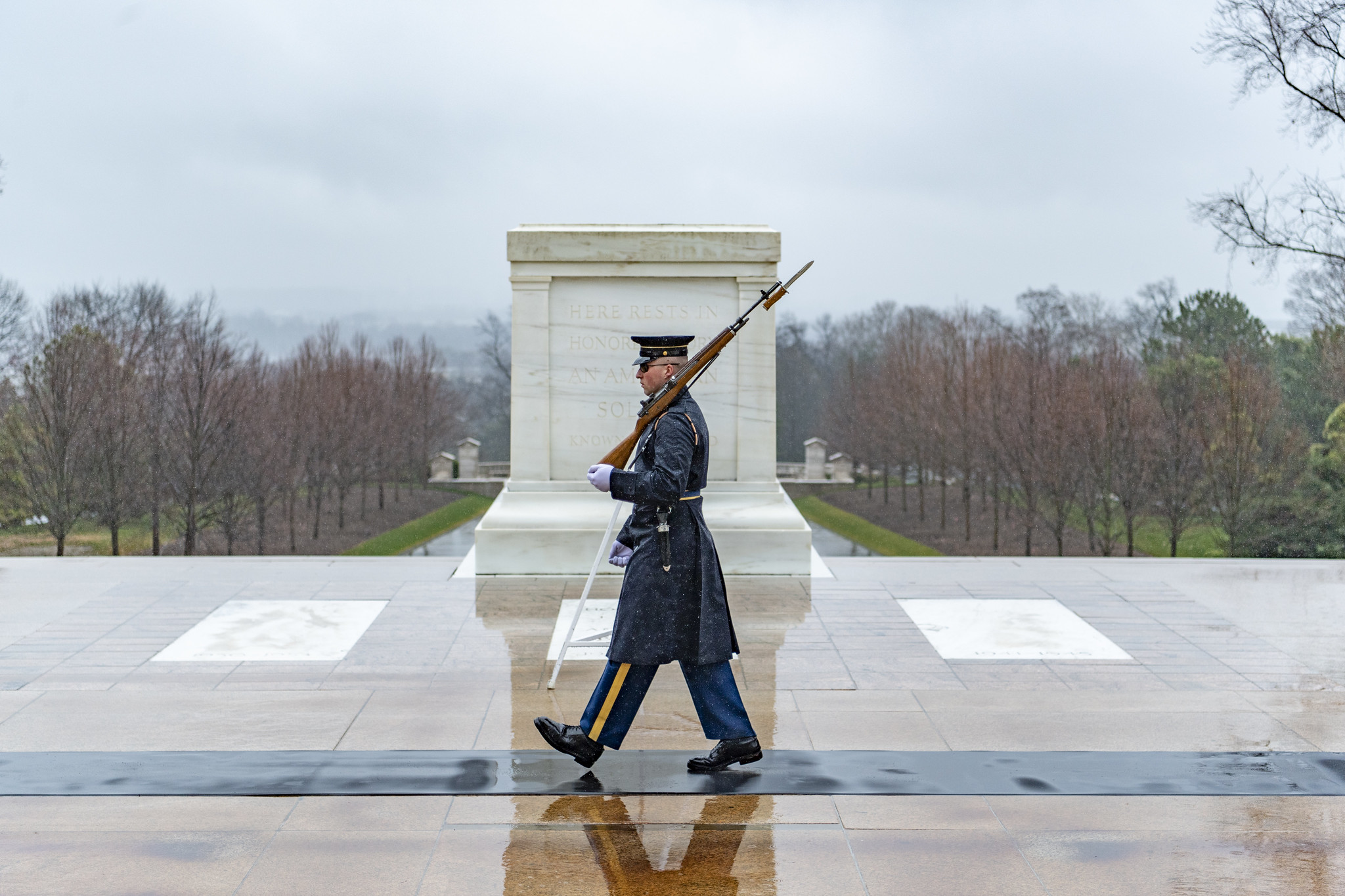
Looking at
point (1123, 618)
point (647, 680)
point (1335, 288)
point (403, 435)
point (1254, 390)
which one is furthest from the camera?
point (403, 435)

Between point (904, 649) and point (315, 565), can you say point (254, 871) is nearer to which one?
point (904, 649)

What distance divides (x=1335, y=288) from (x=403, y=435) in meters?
30.9

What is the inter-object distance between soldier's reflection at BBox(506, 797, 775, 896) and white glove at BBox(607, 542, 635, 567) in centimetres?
92

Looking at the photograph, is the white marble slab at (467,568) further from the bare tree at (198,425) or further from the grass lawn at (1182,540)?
the grass lawn at (1182,540)

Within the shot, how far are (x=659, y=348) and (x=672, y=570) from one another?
839 mm

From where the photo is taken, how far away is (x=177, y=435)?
31.4 metres

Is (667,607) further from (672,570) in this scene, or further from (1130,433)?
(1130,433)

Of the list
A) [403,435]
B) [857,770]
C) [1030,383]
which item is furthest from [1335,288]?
[857,770]

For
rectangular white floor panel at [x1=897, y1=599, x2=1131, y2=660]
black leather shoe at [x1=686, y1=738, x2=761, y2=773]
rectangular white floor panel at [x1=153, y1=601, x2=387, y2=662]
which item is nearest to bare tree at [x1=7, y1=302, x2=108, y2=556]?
rectangular white floor panel at [x1=153, y1=601, x2=387, y2=662]

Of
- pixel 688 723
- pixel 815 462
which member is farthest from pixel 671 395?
pixel 815 462

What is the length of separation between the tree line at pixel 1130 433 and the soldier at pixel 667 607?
82.0 feet

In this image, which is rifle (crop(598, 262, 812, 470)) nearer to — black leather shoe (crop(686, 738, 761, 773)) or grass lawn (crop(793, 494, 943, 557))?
black leather shoe (crop(686, 738, 761, 773))

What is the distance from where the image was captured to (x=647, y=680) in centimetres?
448

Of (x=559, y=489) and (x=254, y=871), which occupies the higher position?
(x=559, y=489)
